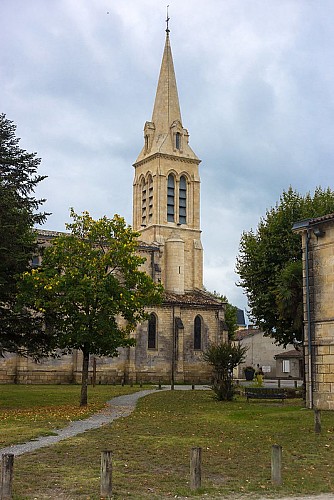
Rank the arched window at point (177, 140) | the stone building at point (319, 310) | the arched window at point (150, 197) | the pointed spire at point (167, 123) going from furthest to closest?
the arched window at point (177, 140) < the pointed spire at point (167, 123) < the arched window at point (150, 197) < the stone building at point (319, 310)

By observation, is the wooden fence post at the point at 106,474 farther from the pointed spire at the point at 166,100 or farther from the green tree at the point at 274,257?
the pointed spire at the point at 166,100

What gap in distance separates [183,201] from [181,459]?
5636 centimetres

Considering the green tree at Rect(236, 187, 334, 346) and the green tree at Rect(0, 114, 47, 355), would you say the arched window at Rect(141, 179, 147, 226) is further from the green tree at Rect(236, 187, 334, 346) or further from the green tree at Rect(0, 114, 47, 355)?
the green tree at Rect(0, 114, 47, 355)

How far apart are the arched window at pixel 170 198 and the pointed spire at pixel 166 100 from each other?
5.65m

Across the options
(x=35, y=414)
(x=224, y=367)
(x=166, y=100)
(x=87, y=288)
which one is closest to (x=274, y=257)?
(x=224, y=367)

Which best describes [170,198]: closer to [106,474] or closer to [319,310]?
[319,310]

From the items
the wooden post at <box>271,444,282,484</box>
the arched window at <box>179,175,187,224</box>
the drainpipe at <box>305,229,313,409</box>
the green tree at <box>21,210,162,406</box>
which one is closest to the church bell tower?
the arched window at <box>179,175,187,224</box>

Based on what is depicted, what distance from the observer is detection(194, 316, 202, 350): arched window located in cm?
5706

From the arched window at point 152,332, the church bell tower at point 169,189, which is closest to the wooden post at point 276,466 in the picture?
the arched window at point 152,332

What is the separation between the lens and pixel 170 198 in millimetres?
68000

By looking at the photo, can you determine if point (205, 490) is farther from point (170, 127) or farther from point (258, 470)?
point (170, 127)

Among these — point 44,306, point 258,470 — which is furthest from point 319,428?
point 44,306

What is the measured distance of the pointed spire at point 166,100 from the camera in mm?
69312

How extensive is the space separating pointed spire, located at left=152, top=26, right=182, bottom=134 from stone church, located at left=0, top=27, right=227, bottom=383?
0.37 feet
